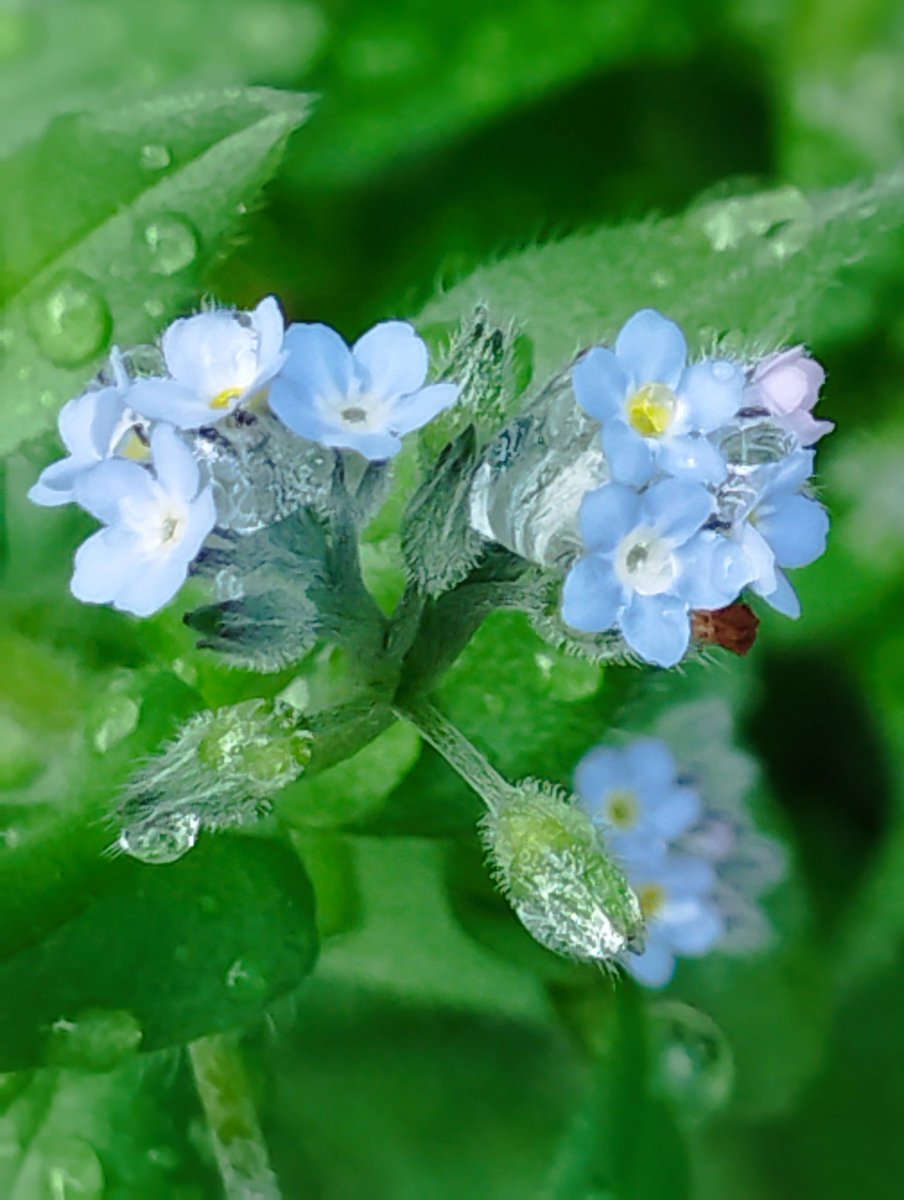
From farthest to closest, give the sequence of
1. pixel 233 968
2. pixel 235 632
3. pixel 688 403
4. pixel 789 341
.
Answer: pixel 789 341, pixel 233 968, pixel 235 632, pixel 688 403

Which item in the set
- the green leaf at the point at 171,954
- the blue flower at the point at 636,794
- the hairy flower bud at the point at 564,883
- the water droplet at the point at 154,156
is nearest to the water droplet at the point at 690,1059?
the blue flower at the point at 636,794

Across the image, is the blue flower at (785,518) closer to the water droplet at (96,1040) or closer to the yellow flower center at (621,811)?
the yellow flower center at (621,811)

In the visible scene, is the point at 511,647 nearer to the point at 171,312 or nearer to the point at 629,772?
the point at 629,772

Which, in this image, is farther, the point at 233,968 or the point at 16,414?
the point at 16,414

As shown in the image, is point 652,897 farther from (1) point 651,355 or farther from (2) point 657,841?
(1) point 651,355

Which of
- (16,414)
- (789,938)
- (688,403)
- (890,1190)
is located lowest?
(890,1190)

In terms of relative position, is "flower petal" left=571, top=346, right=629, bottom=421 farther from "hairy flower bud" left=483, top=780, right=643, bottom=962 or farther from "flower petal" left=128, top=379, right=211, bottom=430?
"hairy flower bud" left=483, top=780, right=643, bottom=962

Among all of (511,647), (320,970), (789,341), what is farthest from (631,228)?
(320,970)
